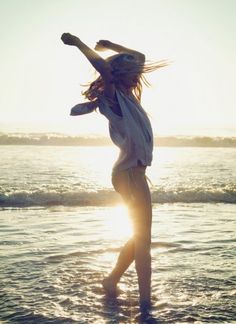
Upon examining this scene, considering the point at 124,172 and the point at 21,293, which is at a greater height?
the point at 124,172

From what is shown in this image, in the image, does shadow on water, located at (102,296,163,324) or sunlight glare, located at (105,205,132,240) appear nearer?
shadow on water, located at (102,296,163,324)

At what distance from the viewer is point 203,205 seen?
11.5 m

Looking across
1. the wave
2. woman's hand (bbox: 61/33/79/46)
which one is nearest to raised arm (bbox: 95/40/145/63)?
woman's hand (bbox: 61/33/79/46)

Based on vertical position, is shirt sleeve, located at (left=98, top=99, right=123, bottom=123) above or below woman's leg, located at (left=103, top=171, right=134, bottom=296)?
above

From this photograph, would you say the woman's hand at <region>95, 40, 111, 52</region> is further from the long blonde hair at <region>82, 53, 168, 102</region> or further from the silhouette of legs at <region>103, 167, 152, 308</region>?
the silhouette of legs at <region>103, 167, 152, 308</region>

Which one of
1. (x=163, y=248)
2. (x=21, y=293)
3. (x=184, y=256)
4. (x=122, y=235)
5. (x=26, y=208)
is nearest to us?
(x=21, y=293)

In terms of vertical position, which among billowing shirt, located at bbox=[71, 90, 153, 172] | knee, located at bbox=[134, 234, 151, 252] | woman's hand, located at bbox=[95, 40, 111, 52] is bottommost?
knee, located at bbox=[134, 234, 151, 252]

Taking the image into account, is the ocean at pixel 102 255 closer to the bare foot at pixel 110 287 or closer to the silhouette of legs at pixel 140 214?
the bare foot at pixel 110 287

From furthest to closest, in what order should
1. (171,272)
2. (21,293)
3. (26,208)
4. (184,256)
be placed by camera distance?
(26,208), (184,256), (171,272), (21,293)

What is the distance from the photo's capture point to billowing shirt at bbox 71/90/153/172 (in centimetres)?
404

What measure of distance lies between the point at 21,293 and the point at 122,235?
3084mm

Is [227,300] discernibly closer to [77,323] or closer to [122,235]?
[77,323]

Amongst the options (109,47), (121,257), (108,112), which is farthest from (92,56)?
(121,257)

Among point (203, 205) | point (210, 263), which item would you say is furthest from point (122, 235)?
point (203, 205)
